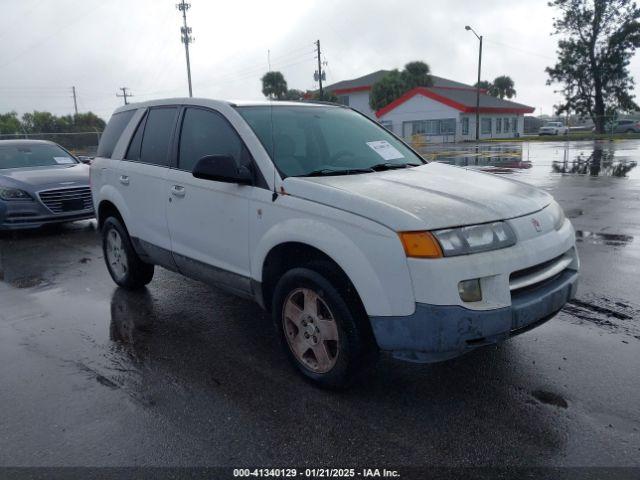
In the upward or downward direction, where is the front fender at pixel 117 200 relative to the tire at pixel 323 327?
upward

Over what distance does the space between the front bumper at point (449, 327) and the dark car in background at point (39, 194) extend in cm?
721

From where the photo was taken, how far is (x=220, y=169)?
11.6ft

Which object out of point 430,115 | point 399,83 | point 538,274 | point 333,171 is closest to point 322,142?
point 333,171

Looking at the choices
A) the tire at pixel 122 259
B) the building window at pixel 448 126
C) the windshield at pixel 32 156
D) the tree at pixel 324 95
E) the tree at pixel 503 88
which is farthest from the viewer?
the tree at pixel 503 88

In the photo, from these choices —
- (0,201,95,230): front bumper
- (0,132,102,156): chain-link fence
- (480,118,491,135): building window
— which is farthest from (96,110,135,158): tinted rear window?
(480,118,491,135): building window

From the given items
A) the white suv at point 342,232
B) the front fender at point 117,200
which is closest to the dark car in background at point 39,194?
the front fender at point 117,200

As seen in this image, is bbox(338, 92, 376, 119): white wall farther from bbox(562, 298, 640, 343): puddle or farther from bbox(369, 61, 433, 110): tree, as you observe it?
bbox(562, 298, 640, 343): puddle

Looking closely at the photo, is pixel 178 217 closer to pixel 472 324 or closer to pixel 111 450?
pixel 111 450

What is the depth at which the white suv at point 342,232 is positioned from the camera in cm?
282

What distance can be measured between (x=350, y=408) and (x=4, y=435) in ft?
6.50

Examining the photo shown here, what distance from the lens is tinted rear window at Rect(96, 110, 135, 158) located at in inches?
214

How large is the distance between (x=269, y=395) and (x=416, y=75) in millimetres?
54768

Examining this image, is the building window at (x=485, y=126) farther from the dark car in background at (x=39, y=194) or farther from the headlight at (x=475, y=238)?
the headlight at (x=475, y=238)

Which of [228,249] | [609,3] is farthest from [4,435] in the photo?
[609,3]
